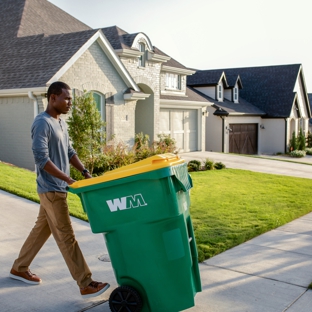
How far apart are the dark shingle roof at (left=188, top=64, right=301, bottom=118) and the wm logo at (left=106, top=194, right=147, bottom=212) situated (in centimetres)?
2662

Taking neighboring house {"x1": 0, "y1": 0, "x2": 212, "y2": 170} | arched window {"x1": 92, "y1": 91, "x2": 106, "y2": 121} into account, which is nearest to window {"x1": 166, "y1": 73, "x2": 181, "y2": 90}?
neighboring house {"x1": 0, "y1": 0, "x2": 212, "y2": 170}

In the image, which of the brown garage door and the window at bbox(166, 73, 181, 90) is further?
the brown garage door

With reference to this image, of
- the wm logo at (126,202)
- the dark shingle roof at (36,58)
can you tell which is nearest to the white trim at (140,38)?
the dark shingle roof at (36,58)

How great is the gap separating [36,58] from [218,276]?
11551mm

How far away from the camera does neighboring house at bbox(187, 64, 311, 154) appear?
2625 centimetres

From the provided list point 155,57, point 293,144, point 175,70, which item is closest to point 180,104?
point 175,70

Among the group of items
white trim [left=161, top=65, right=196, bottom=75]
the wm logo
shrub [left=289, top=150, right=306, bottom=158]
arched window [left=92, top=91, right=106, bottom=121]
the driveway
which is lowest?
shrub [left=289, top=150, right=306, bottom=158]

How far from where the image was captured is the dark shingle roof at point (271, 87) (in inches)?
1222

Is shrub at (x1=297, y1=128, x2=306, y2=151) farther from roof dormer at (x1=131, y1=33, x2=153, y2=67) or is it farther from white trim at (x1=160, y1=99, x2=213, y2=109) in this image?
roof dormer at (x1=131, y1=33, x2=153, y2=67)

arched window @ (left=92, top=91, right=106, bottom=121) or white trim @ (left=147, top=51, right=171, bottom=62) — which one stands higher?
white trim @ (left=147, top=51, right=171, bottom=62)

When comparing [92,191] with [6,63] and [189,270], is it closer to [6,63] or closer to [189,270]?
[189,270]

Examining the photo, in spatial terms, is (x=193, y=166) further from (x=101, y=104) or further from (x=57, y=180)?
(x=57, y=180)

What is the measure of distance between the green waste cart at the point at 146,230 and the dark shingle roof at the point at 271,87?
26.6 metres

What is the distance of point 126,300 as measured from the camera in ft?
12.3
